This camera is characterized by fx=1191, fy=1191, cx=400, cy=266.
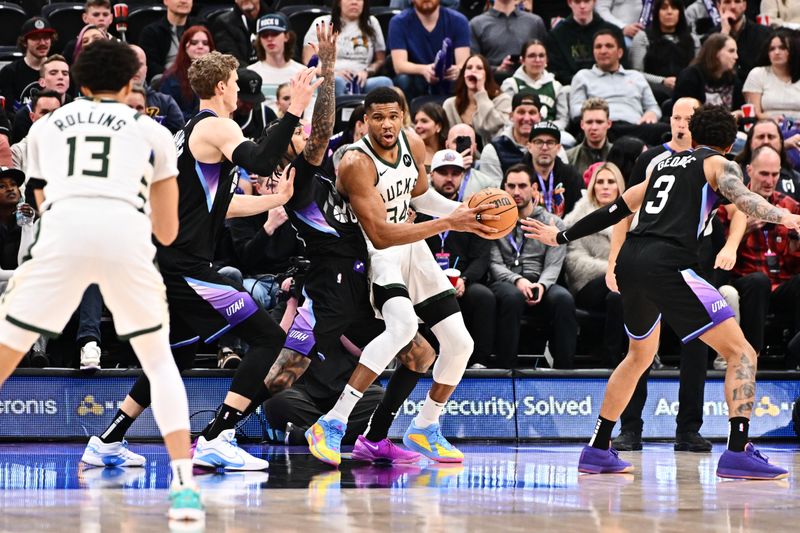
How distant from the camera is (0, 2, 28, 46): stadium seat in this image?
13.6 meters

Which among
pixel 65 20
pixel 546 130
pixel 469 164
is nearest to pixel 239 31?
pixel 65 20

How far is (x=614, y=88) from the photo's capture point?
43.0 ft

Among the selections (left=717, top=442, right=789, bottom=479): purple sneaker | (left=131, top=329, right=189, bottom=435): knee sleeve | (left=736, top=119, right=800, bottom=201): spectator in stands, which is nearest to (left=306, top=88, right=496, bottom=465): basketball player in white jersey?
(left=717, top=442, right=789, bottom=479): purple sneaker

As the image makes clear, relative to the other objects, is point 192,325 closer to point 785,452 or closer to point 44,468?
point 44,468

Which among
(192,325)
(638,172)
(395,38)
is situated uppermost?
(395,38)

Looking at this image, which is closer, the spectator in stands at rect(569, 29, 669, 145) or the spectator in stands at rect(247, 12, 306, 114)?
the spectator in stands at rect(247, 12, 306, 114)

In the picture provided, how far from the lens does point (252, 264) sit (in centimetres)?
1017

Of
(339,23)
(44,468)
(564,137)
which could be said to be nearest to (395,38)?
(339,23)

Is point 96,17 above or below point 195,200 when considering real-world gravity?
above

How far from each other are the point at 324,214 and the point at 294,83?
1538 mm

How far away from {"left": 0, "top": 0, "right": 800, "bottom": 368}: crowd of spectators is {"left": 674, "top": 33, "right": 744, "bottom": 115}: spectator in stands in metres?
0.02

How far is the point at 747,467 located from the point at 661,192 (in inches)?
69.5

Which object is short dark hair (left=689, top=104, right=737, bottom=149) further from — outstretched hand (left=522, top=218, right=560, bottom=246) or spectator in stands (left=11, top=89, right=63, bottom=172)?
spectator in stands (left=11, top=89, right=63, bottom=172)

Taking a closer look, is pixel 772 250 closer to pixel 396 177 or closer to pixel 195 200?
pixel 396 177
